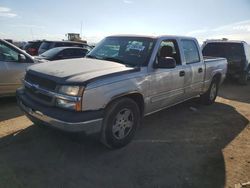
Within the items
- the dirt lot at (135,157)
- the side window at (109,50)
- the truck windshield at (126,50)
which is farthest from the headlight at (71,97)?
the side window at (109,50)

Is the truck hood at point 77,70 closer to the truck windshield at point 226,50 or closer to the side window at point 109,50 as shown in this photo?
the side window at point 109,50

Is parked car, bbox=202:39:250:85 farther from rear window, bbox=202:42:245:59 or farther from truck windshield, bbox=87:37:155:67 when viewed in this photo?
truck windshield, bbox=87:37:155:67

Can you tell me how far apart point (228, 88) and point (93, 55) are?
703 centimetres

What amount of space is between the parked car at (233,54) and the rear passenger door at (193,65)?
5.10 metres

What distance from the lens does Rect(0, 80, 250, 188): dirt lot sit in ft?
11.5

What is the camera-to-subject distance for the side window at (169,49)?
5.24 m

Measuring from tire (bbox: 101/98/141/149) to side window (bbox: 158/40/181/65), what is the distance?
4.55 feet

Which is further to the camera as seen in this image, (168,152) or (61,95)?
(168,152)

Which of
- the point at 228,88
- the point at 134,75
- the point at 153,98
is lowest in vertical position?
the point at 228,88

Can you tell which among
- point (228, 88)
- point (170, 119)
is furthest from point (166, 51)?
point (228, 88)

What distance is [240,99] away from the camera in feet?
28.4

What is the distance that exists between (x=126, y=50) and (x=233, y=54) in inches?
293

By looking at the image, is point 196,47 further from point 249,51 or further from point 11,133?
point 249,51

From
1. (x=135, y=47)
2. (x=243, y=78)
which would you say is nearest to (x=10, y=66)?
(x=135, y=47)
